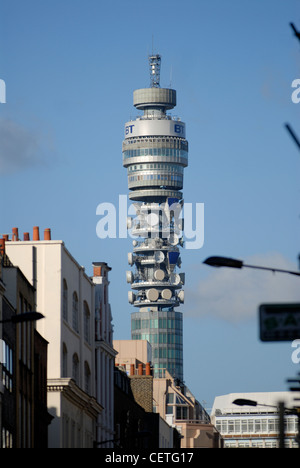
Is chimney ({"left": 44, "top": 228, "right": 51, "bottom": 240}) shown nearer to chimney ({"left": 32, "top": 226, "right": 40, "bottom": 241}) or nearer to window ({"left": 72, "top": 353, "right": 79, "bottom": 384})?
chimney ({"left": 32, "top": 226, "right": 40, "bottom": 241})

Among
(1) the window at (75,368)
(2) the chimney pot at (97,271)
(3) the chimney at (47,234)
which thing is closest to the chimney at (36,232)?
(3) the chimney at (47,234)

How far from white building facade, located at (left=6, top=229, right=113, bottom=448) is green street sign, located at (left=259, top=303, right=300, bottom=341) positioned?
1805 inches

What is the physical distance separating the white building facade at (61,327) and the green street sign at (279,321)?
45846 millimetres

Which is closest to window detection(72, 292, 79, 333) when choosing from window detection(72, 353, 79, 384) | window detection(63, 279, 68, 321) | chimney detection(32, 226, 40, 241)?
window detection(72, 353, 79, 384)

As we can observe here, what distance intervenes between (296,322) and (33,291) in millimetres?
41437

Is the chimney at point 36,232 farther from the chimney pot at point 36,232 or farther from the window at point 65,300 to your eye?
the window at point 65,300

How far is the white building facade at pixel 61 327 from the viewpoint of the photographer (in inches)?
3014

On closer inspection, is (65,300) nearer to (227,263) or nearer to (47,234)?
(47,234)

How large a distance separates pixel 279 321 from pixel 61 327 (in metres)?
49.7

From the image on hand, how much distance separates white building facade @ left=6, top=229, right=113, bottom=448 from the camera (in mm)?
76562

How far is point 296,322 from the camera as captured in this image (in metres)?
29.1
